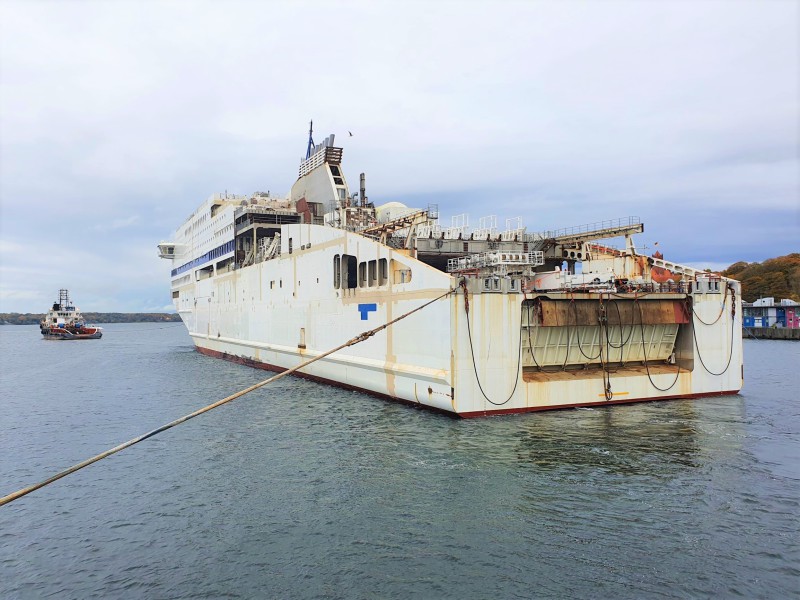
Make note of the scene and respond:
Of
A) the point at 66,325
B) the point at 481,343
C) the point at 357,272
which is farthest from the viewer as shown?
the point at 66,325

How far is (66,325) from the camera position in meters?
93.2

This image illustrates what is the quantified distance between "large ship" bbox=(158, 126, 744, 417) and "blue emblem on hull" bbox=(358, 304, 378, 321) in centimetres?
9

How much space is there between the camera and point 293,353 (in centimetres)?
3159

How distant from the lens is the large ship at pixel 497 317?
18266mm

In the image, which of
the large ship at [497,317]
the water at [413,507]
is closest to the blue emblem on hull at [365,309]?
the large ship at [497,317]

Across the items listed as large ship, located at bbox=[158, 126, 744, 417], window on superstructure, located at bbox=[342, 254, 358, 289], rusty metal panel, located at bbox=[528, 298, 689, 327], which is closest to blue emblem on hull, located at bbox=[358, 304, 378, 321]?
large ship, located at bbox=[158, 126, 744, 417]

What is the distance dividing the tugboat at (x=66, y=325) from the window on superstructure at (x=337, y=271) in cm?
8279

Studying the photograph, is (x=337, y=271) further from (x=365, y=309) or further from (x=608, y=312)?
(x=608, y=312)

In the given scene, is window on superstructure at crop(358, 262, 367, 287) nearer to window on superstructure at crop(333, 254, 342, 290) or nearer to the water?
window on superstructure at crop(333, 254, 342, 290)

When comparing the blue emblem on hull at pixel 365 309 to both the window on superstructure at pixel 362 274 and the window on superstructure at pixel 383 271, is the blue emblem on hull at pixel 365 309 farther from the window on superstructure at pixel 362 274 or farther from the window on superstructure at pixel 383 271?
the window on superstructure at pixel 383 271

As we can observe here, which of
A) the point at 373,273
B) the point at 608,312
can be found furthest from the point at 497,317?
the point at 373,273

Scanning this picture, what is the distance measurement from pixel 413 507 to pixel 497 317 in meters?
8.67

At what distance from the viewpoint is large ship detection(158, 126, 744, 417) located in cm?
1827

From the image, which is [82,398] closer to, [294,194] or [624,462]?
[294,194]
